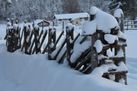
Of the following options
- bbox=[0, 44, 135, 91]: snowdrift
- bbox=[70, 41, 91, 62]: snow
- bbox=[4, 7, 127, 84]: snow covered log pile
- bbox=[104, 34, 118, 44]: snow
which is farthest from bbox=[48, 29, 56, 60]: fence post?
bbox=[104, 34, 118, 44]: snow

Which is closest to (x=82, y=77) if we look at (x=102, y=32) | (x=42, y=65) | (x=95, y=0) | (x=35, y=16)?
(x=102, y=32)

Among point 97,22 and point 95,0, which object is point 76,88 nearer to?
point 97,22

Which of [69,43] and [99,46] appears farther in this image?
[69,43]

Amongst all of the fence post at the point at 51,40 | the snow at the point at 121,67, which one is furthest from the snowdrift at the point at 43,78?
the snow at the point at 121,67

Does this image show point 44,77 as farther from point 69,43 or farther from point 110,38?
point 110,38

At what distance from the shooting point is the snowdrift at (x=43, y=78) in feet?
22.9

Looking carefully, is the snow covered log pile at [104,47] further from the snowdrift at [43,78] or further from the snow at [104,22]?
the snowdrift at [43,78]

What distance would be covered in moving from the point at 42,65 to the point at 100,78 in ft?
10.3

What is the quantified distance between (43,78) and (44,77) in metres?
0.05

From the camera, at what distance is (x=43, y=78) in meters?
9.45

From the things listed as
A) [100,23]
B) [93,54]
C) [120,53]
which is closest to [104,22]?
[100,23]

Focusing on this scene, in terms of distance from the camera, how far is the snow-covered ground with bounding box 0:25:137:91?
274 inches

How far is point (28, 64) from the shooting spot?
11195mm

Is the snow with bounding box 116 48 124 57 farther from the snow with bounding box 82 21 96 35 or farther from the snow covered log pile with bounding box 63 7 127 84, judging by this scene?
the snow with bounding box 82 21 96 35
